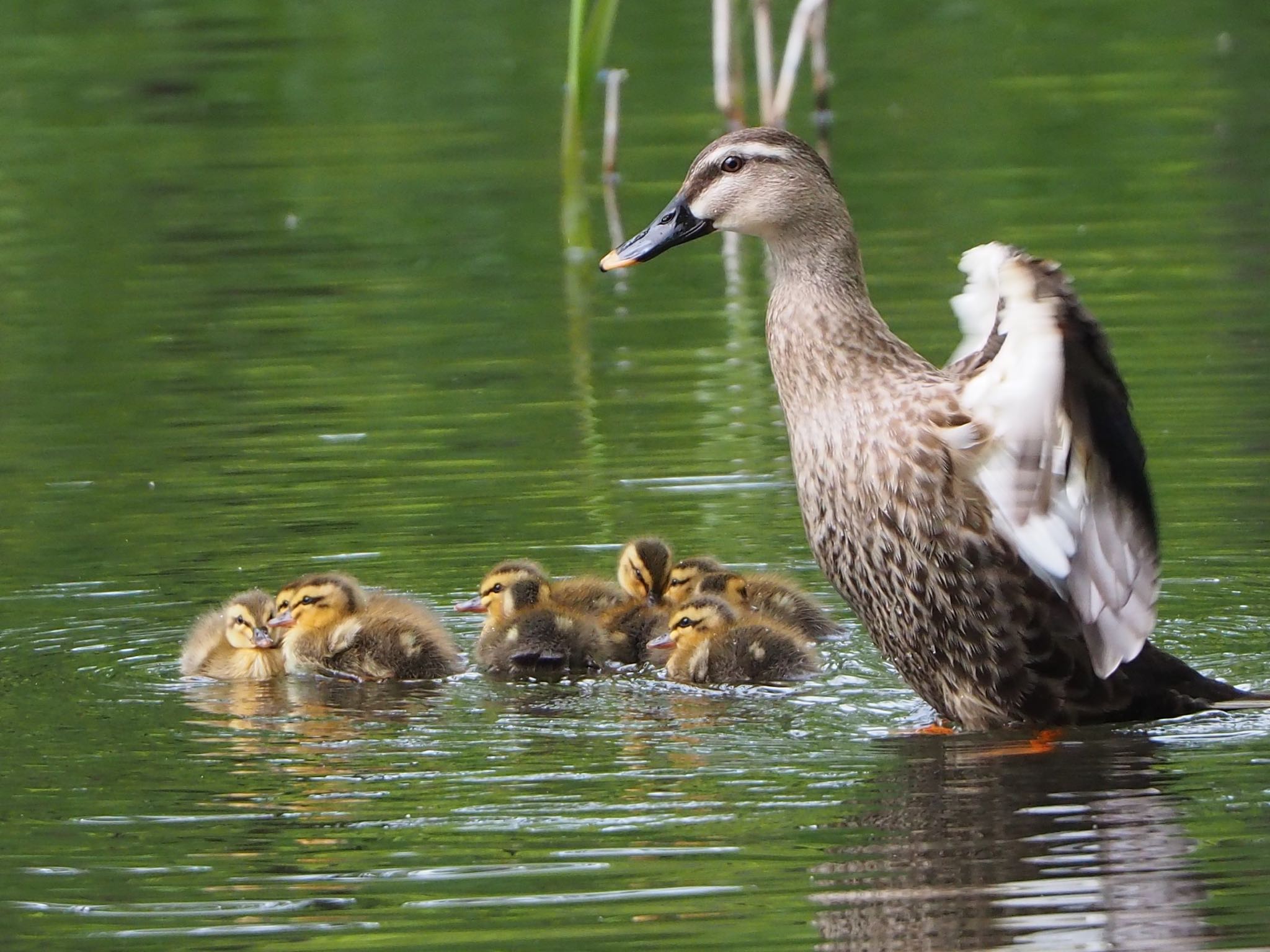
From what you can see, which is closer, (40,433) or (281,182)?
(40,433)

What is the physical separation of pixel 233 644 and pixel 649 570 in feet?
4.22

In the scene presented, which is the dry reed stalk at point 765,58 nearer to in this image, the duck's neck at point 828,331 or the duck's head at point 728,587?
the duck's head at point 728,587

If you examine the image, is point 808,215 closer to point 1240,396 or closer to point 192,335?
point 1240,396

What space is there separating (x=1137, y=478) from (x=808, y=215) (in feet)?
4.43

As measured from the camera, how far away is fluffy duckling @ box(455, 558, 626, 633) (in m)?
7.19

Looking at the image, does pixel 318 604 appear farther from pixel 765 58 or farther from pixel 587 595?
pixel 765 58

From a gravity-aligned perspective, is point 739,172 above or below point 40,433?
above

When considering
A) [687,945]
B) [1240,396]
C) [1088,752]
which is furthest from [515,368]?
[687,945]

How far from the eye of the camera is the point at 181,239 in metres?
13.9

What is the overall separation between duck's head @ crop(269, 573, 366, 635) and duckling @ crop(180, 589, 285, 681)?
0.17 feet

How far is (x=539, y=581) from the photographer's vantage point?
23.6ft

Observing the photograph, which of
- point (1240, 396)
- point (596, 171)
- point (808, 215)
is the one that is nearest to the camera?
point (808, 215)

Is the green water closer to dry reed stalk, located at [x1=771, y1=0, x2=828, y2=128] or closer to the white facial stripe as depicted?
dry reed stalk, located at [x1=771, y1=0, x2=828, y2=128]

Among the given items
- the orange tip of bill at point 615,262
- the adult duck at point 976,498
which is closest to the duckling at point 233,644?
the orange tip of bill at point 615,262
